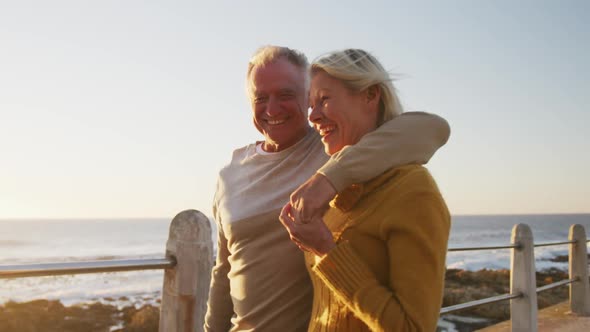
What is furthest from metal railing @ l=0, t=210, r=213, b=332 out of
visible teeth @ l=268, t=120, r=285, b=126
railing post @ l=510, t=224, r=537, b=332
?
railing post @ l=510, t=224, r=537, b=332

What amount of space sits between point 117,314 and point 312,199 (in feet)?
67.0

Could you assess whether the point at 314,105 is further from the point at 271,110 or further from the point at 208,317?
the point at 208,317

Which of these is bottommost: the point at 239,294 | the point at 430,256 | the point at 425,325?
the point at 239,294

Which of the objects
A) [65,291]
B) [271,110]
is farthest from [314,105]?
[65,291]

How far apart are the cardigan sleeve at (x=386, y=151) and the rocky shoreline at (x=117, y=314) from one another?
13.9m

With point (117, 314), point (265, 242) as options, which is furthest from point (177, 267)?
point (117, 314)

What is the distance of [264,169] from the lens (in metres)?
2.24

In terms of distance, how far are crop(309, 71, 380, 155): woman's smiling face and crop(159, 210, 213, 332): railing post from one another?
0.68m

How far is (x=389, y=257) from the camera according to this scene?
142 cm

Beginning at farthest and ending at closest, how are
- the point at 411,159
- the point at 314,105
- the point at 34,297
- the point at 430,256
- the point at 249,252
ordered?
the point at 34,297, the point at 249,252, the point at 314,105, the point at 411,159, the point at 430,256

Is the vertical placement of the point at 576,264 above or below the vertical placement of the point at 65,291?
above

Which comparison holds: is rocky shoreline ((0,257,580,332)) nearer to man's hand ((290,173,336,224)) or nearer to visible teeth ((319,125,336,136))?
visible teeth ((319,125,336,136))

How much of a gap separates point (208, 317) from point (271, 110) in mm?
939

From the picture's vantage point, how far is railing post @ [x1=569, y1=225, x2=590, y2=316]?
6473mm
